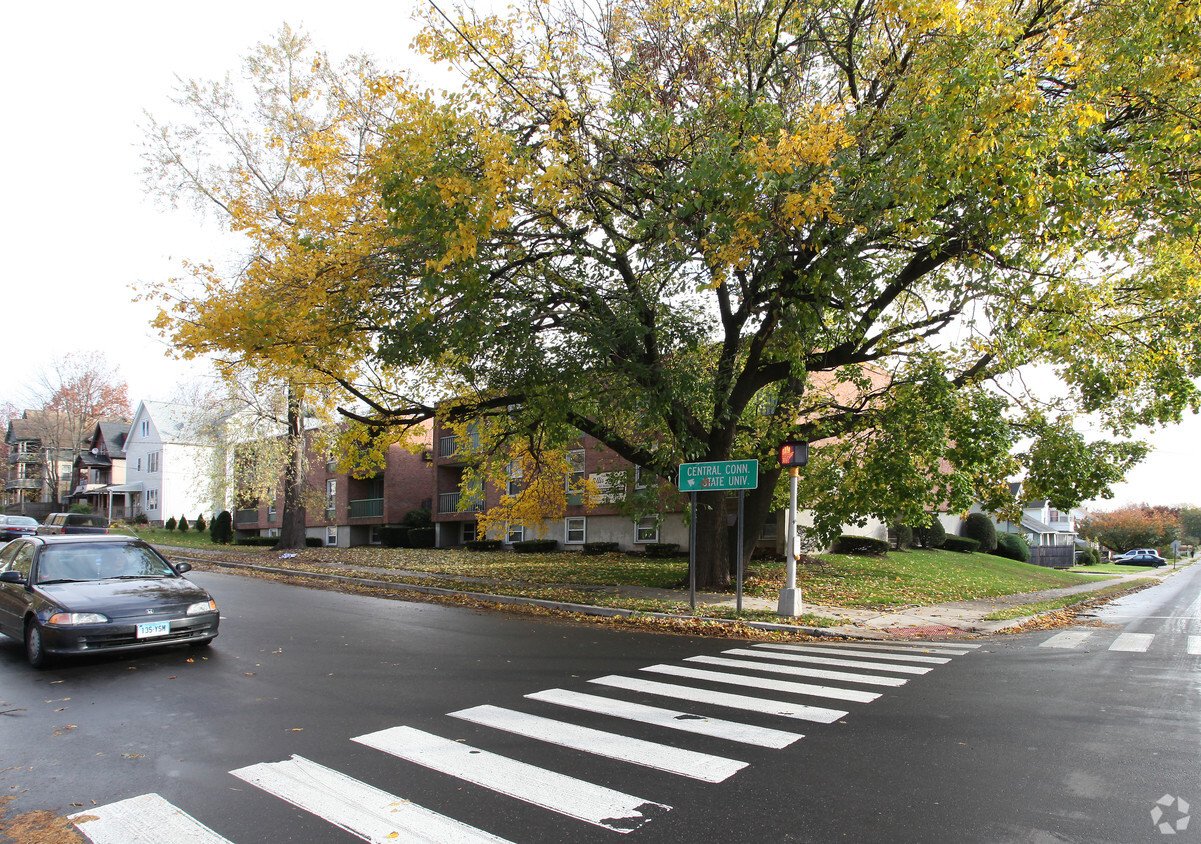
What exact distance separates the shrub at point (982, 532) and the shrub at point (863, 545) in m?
11.9

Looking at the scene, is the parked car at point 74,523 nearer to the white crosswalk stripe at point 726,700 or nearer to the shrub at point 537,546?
the shrub at point 537,546

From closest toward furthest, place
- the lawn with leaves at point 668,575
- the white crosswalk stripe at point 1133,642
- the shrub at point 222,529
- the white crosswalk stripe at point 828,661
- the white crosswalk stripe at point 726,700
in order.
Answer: the white crosswalk stripe at point 726,700 < the white crosswalk stripe at point 828,661 < the white crosswalk stripe at point 1133,642 < the lawn with leaves at point 668,575 < the shrub at point 222,529

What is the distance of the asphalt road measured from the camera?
4.09 meters

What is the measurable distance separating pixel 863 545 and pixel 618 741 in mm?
22759

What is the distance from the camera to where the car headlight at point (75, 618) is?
7.96m

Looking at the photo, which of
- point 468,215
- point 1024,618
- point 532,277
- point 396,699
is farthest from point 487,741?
point 1024,618

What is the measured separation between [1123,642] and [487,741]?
33.8ft

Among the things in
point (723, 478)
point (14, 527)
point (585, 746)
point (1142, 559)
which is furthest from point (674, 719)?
point (1142, 559)

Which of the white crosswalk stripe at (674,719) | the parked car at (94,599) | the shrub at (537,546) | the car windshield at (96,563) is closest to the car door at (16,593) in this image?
the parked car at (94,599)

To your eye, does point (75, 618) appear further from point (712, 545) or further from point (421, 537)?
point (421, 537)

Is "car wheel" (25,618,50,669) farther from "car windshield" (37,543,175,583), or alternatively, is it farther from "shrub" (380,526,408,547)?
"shrub" (380,526,408,547)

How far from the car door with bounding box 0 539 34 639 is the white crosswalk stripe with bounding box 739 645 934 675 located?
875 centimetres

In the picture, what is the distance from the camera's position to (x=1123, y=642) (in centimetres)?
1085

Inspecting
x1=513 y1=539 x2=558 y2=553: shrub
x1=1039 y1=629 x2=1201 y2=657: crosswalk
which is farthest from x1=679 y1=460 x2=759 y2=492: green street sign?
x1=513 y1=539 x2=558 y2=553: shrub
